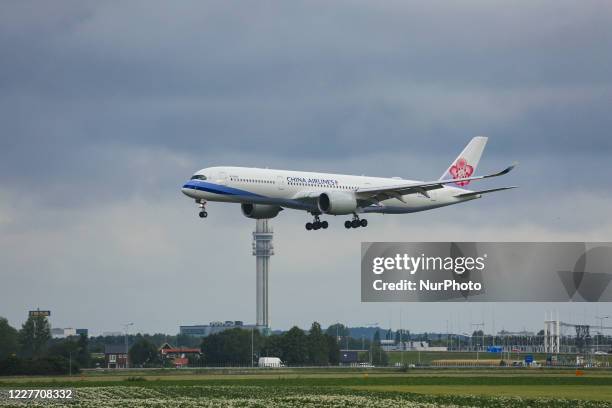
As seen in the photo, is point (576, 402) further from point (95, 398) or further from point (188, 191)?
point (188, 191)

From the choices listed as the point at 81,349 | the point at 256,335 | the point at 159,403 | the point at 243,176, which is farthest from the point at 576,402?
the point at 256,335

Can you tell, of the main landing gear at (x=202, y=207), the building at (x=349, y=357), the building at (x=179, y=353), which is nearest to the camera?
the main landing gear at (x=202, y=207)

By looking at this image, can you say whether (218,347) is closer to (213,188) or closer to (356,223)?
(356,223)

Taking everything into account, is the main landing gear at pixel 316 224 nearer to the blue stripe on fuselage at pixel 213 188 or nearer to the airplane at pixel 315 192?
the airplane at pixel 315 192

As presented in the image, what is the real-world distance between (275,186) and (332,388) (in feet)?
66.3

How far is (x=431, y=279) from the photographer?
308 feet

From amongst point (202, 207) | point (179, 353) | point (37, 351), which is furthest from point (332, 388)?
point (179, 353)

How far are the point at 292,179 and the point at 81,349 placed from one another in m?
40.0

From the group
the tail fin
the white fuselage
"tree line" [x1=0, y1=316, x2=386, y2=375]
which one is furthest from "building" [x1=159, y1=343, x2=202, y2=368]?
the white fuselage

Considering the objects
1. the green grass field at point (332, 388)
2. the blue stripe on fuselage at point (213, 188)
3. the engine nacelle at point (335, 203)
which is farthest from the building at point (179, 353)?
the blue stripe on fuselage at point (213, 188)

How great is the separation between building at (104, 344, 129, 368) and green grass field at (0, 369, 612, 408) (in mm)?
29536

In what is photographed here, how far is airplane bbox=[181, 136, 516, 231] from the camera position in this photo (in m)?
91.1

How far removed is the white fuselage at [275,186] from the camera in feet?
298

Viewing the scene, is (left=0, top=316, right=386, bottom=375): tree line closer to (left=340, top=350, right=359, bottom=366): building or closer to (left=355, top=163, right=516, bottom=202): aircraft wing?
(left=340, top=350, right=359, bottom=366): building
